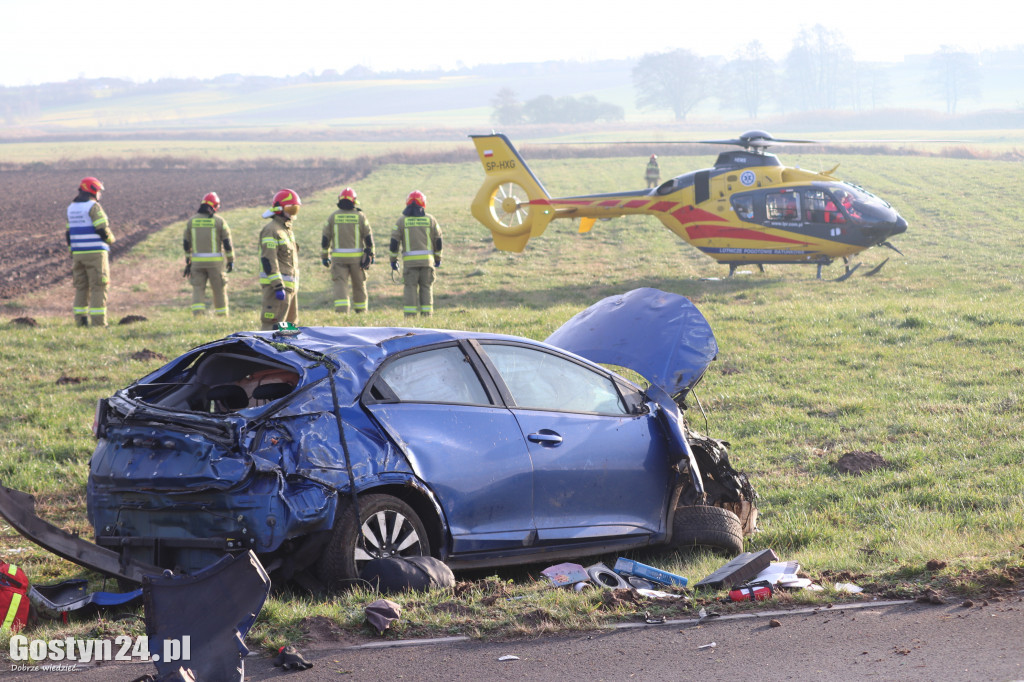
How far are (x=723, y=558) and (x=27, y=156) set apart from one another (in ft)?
296

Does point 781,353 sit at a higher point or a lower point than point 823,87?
lower

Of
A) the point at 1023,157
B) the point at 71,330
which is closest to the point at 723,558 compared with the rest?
the point at 71,330

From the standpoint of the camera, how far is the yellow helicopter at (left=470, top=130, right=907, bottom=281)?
2188 centimetres

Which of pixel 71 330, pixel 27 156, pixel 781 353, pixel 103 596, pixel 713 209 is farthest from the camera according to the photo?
pixel 27 156

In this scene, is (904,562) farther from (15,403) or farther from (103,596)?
(15,403)

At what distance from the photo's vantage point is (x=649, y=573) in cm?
596

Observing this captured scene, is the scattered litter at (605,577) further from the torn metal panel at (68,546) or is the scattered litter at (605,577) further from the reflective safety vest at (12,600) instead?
the reflective safety vest at (12,600)

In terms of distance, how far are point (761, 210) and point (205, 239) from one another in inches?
472

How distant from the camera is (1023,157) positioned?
62.1m

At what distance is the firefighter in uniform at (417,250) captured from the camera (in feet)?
59.9

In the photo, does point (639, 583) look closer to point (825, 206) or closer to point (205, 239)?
point (205, 239)

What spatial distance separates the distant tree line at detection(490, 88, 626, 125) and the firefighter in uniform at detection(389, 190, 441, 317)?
14214 cm

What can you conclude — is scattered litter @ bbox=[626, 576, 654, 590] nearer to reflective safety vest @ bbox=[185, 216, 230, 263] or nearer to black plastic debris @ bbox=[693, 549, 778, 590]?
black plastic debris @ bbox=[693, 549, 778, 590]

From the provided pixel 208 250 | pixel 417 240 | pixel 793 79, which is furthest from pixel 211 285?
pixel 793 79
